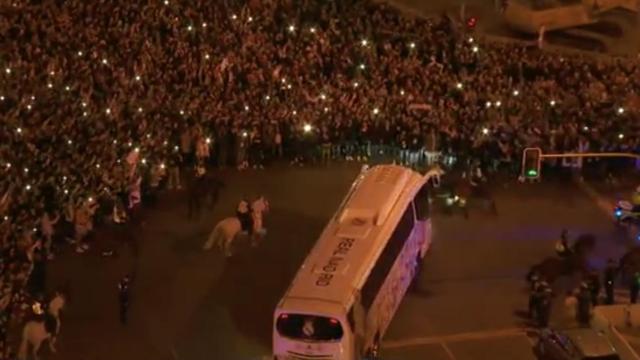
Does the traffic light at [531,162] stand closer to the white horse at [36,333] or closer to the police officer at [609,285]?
the police officer at [609,285]

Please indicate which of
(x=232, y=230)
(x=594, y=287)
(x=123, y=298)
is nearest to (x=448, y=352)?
(x=594, y=287)

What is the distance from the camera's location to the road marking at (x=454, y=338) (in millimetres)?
23641

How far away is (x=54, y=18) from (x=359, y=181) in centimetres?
1131

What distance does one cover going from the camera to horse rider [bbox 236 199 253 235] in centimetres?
2756

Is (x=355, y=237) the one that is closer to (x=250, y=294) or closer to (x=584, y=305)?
(x=250, y=294)

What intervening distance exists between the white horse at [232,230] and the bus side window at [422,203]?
3900 millimetres

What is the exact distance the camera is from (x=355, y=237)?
22.5 m

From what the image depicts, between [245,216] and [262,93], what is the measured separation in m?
5.46

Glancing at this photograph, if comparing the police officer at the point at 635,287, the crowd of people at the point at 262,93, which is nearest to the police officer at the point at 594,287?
the police officer at the point at 635,287

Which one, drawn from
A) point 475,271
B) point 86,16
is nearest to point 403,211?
point 475,271

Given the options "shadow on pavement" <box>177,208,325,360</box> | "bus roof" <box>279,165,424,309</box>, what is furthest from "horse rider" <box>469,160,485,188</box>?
"bus roof" <box>279,165,424,309</box>

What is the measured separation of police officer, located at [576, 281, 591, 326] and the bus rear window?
6072 millimetres

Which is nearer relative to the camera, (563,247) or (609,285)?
(609,285)

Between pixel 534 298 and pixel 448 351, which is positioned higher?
pixel 534 298
